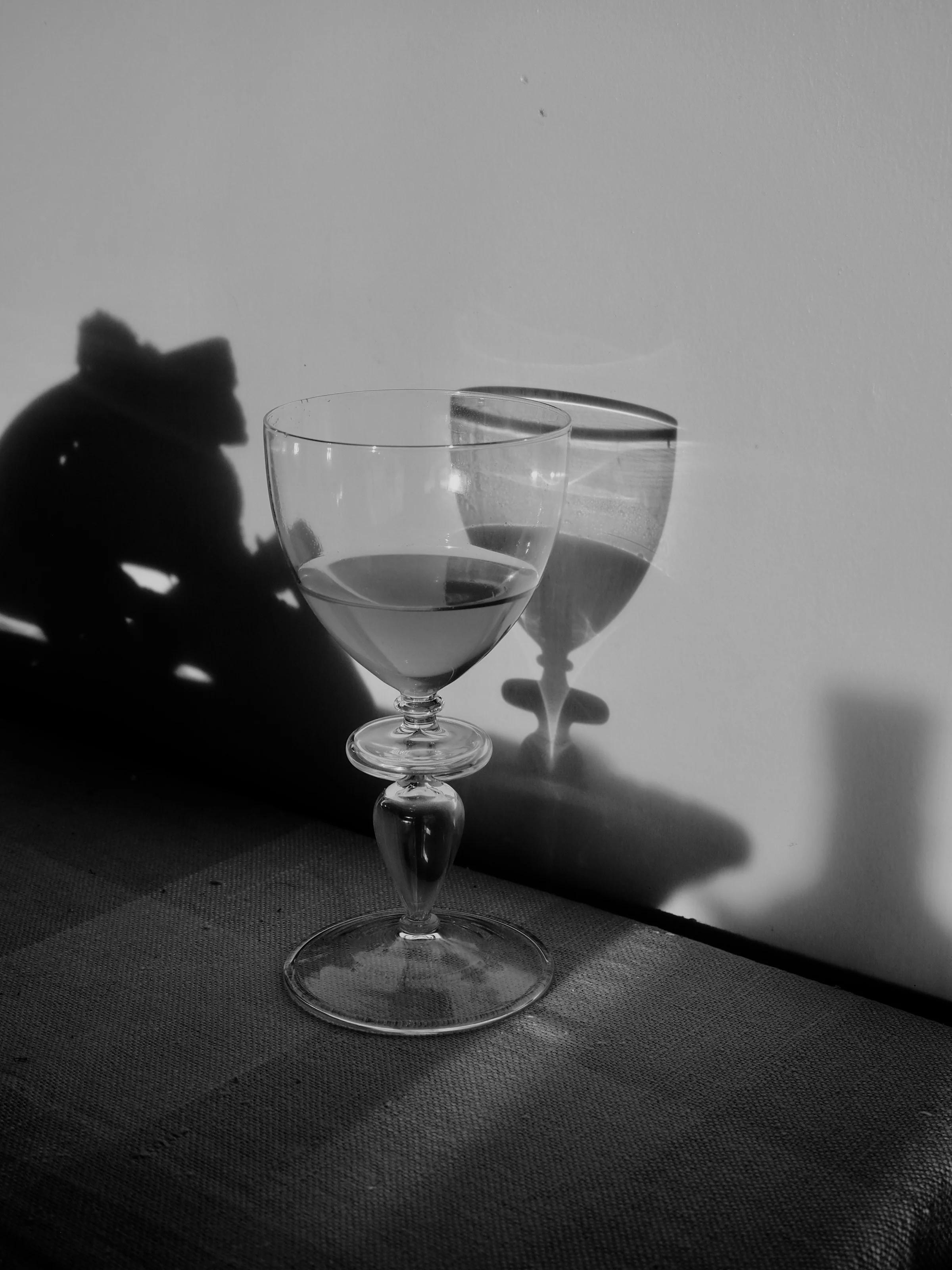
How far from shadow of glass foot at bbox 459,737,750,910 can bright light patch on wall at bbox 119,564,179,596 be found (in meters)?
0.26

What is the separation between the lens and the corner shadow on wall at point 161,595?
83 centimetres

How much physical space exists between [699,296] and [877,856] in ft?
0.94

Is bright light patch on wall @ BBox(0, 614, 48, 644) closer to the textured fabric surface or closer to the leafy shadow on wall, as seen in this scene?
the leafy shadow on wall

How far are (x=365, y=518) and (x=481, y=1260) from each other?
0.31 meters

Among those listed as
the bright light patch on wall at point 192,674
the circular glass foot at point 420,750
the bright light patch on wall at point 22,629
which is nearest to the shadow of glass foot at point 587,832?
the circular glass foot at point 420,750

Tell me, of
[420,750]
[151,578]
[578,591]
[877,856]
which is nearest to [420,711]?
[420,750]

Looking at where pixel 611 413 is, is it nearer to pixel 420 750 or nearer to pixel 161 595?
pixel 420 750

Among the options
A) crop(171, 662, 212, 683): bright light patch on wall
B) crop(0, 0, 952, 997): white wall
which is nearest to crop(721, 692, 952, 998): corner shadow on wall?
crop(0, 0, 952, 997): white wall

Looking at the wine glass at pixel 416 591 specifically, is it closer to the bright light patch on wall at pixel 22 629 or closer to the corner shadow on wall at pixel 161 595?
the corner shadow on wall at pixel 161 595

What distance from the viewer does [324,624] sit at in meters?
0.61

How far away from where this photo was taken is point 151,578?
89 centimetres

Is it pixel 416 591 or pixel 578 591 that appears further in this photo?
pixel 578 591

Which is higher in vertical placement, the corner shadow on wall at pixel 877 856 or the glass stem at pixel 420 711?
the glass stem at pixel 420 711

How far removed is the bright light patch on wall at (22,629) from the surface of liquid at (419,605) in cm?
44
